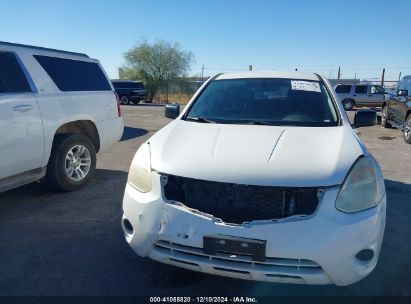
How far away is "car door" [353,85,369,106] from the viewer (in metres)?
22.7

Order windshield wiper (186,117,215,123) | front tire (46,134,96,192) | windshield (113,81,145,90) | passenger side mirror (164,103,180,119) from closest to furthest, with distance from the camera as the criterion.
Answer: windshield wiper (186,117,215,123)
passenger side mirror (164,103,180,119)
front tire (46,134,96,192)
windshield (113,81,145,90)

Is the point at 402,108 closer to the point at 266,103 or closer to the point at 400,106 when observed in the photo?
the point at 400,106

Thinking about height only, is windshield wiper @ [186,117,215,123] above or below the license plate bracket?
above

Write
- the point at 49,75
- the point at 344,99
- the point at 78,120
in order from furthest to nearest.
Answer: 1. the point at 344,99
2. the point at 78,120
3. the point at 49,75

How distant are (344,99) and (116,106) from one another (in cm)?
1995

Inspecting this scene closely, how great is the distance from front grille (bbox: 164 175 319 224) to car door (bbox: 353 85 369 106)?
73.8 ft

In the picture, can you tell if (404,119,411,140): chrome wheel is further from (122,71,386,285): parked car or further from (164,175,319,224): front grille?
(164,175,319,224): front grille

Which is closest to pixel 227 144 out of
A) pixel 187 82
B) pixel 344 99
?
pixel 344 99

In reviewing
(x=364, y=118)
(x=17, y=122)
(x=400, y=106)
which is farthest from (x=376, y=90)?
(x=17, y=122)

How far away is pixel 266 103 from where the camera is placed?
3.74 metres

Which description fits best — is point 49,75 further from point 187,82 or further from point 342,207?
point 187,82

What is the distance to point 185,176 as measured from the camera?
2.43 m

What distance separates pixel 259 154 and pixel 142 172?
0.87 metres

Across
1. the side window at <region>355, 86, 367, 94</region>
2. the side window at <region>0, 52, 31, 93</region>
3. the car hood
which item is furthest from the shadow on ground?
the side window at <region>355, 86, 367, 94</region>
